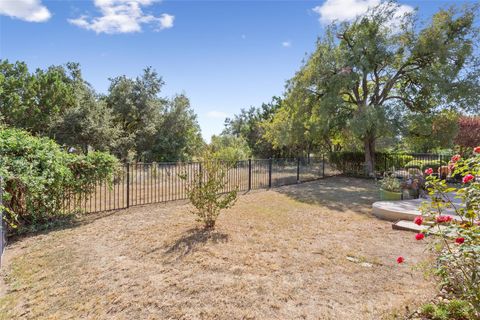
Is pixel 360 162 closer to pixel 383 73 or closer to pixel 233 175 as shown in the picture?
pixel 383 73

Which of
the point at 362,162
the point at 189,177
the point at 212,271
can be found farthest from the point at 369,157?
the point at 212,271

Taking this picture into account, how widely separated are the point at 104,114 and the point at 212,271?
49.2 ft

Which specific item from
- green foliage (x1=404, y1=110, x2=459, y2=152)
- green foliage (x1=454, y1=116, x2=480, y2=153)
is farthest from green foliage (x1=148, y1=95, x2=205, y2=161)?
green foliage (x1=454, y1=116, x2=480, y2=153)

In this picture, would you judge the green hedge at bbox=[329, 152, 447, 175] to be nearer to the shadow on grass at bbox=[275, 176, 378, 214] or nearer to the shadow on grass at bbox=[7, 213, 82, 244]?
the shadow on grass at bbox=[275, 176, 378, 214]

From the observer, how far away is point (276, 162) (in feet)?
37.6

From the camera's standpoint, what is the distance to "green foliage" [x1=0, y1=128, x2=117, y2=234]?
4.37 meters

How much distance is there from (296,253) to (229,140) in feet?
72.4

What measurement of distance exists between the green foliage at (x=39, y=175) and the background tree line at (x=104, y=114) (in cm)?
1014

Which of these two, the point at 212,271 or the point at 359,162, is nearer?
the point at 212,271

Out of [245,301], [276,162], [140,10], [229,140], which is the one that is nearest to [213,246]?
[245,301]

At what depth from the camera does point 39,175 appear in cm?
465

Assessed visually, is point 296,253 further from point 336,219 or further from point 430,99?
point 430,99

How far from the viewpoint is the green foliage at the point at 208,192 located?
493 cm

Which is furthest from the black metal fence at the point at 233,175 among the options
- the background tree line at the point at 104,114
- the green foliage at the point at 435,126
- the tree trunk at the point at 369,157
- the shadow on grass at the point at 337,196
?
the background tree line at the point at 104,114
